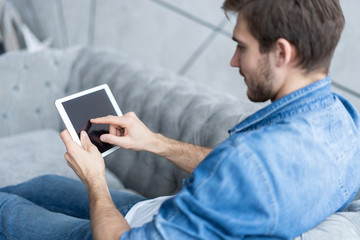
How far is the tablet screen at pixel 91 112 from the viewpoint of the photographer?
3.65 feet

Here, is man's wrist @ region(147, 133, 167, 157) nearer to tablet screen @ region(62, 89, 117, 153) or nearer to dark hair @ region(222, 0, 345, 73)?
tablet screen @ region(62, 89, 117, 153)

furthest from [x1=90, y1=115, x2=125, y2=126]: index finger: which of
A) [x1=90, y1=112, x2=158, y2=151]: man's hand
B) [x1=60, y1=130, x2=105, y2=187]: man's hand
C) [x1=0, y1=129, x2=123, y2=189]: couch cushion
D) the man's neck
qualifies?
[x1=0, y1=129, x2=123, y2=189]: couch cushion

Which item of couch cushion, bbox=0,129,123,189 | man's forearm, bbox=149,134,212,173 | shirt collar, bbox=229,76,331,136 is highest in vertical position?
shirt collar, bbox=229,76,331,136

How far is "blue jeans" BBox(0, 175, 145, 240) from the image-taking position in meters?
1.02

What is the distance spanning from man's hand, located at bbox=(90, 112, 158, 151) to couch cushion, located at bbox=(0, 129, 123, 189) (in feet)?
1.96

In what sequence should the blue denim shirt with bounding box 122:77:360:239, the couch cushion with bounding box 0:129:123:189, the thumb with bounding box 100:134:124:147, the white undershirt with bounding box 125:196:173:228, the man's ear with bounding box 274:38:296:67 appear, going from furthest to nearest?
the couch cushion with bounding box 0:129:123:189 → the thumb with bounding box 100:134:124:147 → the white undershirt with bounding box 125:196:173:228 → the man's ear with bounding box 274:38:296:67 → the blue denim shirt with bounding box 122:77:360:239

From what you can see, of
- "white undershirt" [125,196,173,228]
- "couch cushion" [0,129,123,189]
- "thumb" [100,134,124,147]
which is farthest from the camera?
"couch cushion" [0,129,123,189]

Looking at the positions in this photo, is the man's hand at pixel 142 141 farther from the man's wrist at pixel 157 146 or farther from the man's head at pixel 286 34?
the man's head at pixel 286 34

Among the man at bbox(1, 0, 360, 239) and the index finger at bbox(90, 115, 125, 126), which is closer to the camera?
the man at bbox(1, 0, 360, 239)

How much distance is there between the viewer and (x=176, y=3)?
7.44 feet

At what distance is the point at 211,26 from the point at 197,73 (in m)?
0.31

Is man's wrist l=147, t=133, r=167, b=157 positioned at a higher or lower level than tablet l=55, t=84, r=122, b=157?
lower

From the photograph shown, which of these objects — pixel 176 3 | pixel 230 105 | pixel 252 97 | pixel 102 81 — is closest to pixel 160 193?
pixel 230 105

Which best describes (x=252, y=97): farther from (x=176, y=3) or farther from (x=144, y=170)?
(x=176, y=3)
